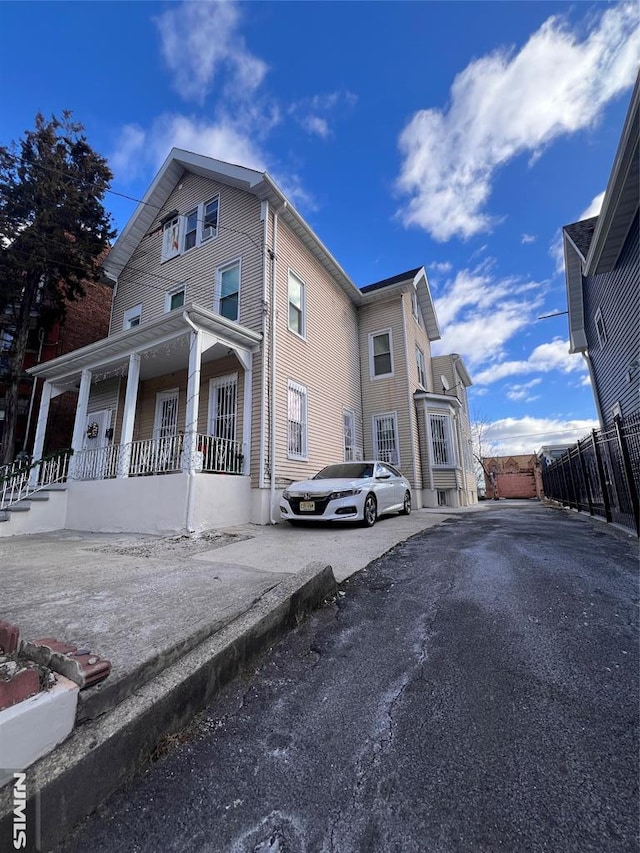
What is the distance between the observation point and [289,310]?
35.2 ft

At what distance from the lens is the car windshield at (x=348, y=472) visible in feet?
26.8

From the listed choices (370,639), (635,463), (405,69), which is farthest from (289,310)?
(370,639)

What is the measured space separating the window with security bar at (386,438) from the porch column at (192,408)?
7.85 metres

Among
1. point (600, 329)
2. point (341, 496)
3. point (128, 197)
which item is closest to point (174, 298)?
point (128, 197)

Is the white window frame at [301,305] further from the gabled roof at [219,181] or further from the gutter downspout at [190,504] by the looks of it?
the gutter downspout at [190,504]

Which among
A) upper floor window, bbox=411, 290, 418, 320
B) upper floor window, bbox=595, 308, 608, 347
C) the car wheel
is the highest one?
upper floor window, bbox=411, 290, 418, 320

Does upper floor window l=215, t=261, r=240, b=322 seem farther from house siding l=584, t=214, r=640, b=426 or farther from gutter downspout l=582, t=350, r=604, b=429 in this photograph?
gutter downspout l=582, t=350, r=604, b=429

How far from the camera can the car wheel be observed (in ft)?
24.2

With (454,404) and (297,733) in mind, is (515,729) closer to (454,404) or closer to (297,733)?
(297,733)

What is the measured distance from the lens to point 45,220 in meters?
11.4

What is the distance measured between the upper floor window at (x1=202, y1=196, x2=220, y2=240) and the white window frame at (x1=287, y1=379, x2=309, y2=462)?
5.60 metres

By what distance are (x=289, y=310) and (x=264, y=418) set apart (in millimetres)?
3742

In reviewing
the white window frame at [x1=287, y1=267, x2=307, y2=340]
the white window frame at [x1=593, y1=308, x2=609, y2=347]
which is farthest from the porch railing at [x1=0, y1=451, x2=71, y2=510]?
the white window frame at [x1=593, y1=308, x2=609, y2=347]
